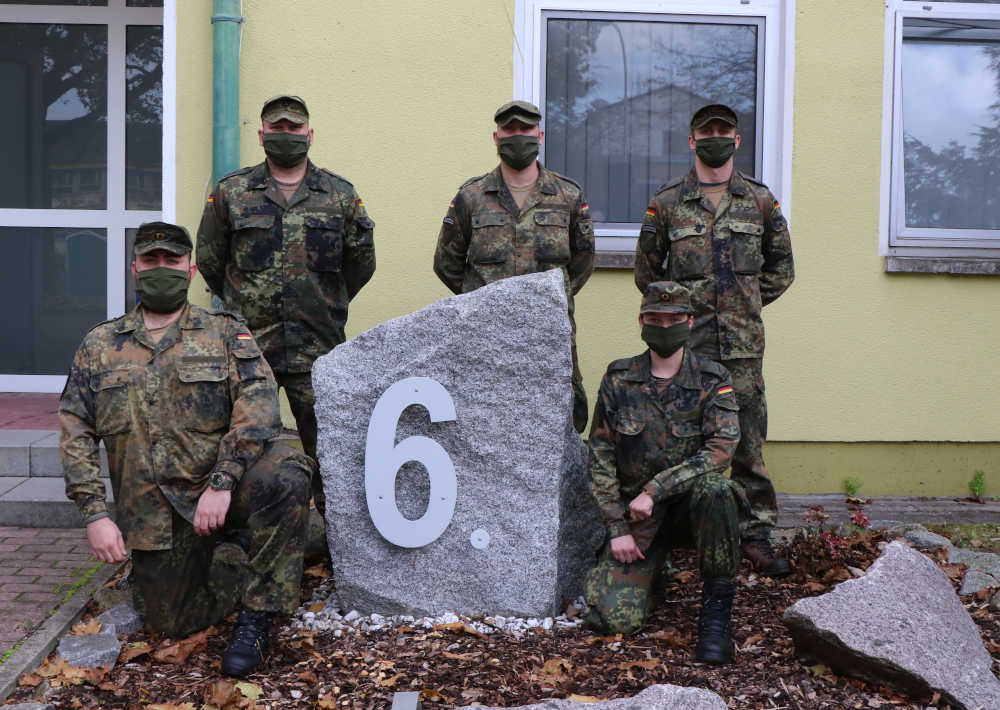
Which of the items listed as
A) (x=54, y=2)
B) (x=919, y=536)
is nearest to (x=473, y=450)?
(x=919, y=536)

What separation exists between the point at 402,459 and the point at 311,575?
0.86 meters

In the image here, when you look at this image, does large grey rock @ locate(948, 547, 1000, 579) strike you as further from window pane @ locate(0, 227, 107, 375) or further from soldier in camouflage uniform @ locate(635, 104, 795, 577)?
window pane @ locate(0, 227, 107, 375)

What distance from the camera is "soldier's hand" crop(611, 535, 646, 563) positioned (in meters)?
3.79

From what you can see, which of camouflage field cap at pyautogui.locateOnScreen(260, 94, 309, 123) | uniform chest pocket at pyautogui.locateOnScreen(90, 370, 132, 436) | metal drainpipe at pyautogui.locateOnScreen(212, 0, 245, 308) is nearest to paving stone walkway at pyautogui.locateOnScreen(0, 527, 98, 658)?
uniform chest pocket at pyautogui.locateOnScreen(90, 370, 132, 436)

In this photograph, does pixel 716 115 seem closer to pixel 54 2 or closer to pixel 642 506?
pixel 642 506

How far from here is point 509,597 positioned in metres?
3.97

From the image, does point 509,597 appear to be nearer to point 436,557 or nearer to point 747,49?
point 436,557

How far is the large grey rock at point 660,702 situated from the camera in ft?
9.17

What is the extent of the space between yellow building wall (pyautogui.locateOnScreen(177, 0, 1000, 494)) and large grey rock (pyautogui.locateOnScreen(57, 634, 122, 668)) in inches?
96.3

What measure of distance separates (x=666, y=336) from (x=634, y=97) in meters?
2.57

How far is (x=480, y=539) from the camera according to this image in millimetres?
3990

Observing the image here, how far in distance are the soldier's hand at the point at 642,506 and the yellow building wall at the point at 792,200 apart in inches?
80.3

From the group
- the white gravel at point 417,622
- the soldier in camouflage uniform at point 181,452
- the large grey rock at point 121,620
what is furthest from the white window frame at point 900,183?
the large grey rock at point 121,620

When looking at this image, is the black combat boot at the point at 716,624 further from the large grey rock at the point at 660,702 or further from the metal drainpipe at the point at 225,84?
the metal drainpipe at the point at 225,84
